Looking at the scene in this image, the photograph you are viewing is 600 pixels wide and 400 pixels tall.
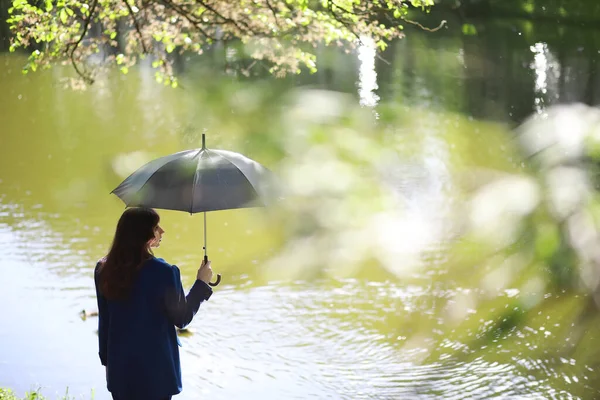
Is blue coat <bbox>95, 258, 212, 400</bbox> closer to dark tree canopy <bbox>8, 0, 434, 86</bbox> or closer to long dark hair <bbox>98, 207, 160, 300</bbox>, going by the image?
long dark hair <bbox>98, 207, 160, 300</bbox>

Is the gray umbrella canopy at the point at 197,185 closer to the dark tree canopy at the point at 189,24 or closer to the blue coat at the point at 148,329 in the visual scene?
the blue coat at the point at 148,329

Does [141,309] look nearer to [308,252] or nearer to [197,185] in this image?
[197,185]

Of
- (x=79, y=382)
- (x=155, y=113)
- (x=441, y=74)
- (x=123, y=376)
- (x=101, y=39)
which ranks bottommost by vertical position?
(x=123, y=376)

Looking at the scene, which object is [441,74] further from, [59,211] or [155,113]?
[59,211]

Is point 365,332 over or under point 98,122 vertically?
under

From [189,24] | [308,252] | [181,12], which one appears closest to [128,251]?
[181,12]

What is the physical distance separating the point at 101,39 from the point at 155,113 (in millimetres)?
8136

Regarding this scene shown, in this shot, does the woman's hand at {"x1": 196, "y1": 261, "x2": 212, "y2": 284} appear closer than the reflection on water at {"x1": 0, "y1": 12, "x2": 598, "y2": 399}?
Yes

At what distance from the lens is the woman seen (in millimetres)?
3236

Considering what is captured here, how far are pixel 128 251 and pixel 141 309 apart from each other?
232 millimetres

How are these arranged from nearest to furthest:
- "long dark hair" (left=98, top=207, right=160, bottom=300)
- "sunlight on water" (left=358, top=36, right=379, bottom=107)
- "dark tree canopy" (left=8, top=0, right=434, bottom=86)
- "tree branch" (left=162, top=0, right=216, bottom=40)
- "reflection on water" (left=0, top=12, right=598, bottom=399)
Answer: "long dark hair" (left=98, top=207, right=160, bottom=300) → "reflection on water" (left=0, top=12, right=598, bottom=399) → "tree branch" (left=162, top=0, right=216, bottom=40) → "dark tree canopy" (left=8, top=0, right=434, bottom=86) → "sunlight on water" (left=358, top=36, right=379, bottom=107)

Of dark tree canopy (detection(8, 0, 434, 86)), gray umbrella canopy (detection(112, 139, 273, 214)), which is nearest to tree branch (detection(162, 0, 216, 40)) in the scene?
dark tree canopy (detection(8, 0, 434, 86))

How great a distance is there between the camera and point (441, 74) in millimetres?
21500

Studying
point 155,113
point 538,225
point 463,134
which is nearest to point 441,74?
point 463,134
